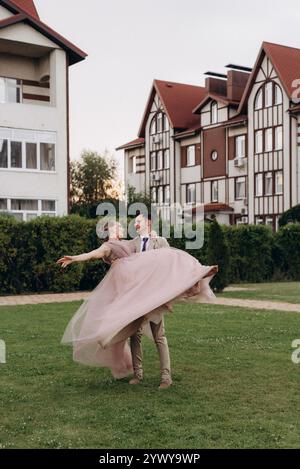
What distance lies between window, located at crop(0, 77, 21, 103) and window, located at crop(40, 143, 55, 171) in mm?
2806

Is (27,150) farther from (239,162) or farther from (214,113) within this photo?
(214,113)

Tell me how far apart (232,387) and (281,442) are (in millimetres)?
2059

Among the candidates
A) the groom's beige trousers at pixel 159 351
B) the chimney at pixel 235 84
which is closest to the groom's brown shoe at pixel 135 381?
the groom's beige trousers at pixel 159 351

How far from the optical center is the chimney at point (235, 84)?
46531mm

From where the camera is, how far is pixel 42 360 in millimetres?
9125

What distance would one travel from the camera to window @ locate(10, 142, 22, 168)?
29.9 metres

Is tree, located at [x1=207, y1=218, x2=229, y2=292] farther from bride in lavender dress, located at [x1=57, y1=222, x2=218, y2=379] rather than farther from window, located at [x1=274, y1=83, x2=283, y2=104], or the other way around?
window, located at [x1=274, y1=83, x2=283, y2=104]

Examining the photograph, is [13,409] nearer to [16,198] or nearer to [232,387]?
[232,387]

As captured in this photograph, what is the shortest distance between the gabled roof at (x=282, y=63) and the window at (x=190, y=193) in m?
7.42

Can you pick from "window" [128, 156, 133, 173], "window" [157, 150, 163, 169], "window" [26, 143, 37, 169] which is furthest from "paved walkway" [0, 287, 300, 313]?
"window" [128, 156, 133, 173]

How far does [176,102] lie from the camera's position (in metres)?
51.1

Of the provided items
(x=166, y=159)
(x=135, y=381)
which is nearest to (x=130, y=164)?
(x=166, y=159)

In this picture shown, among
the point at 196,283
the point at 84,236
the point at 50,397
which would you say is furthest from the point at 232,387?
the point at 84,236

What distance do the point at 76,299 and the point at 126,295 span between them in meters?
11.3
